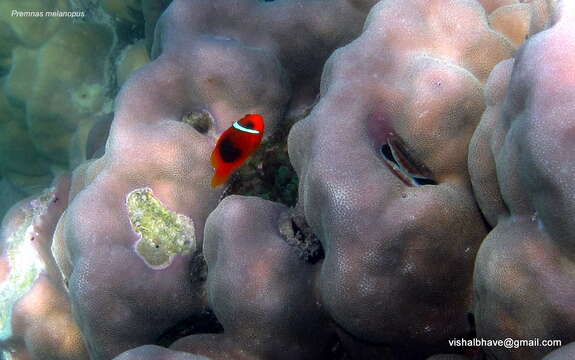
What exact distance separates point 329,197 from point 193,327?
1489 mm

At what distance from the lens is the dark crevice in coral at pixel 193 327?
2.83 metres

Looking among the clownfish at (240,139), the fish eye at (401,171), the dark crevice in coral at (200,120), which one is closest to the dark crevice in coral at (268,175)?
the dark crevice in coral at (200,120)

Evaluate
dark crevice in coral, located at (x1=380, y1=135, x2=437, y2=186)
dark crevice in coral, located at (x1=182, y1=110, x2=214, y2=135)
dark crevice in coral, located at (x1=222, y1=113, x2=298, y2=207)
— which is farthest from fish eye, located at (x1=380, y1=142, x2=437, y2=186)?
dark crevice in coral, located at (x1=182, y1=110, x2=214, y2=135)

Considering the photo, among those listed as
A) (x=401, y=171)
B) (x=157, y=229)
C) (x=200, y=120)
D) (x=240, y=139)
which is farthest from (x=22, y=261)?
(x=401, y=171)

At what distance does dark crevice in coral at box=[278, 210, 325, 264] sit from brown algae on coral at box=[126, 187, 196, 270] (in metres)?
0.66

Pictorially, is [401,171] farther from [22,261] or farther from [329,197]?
[22,261]

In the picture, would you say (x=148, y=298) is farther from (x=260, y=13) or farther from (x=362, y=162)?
(x=260, y=13)

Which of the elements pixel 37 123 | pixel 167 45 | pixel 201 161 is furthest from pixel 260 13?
pixel 37 123

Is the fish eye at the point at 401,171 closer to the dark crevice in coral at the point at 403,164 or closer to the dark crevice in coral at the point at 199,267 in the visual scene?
the dark crevice in coral at the point at 403,164

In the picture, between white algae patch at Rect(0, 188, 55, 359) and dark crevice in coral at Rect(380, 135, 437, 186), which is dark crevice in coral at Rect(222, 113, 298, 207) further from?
white algae patch at Rect(0, 188, 55, 359)

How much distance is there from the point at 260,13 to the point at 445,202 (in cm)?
199

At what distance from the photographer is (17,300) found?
3.56 metres

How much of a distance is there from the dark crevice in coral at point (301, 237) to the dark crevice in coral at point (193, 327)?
0.77 meters

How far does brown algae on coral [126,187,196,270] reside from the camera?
9.00 ft
